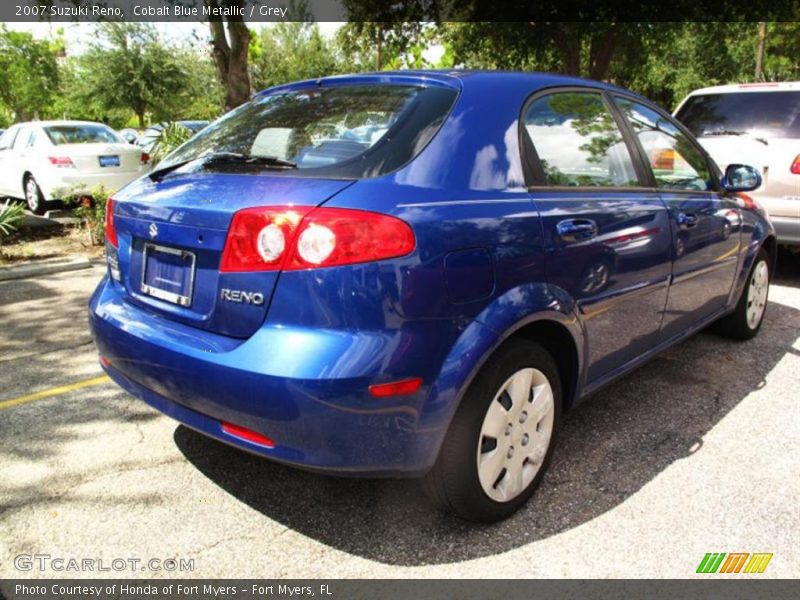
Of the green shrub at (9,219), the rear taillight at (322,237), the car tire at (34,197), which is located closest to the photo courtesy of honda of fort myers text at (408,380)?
the rear taillight at (322,237)

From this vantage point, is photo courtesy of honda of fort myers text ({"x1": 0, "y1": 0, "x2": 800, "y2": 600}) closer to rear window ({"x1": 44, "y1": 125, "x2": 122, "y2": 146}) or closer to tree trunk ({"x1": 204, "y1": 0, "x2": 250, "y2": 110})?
tree trunk ({"x1": 204, "y1": 0, "x2": 250, "y2": 110})

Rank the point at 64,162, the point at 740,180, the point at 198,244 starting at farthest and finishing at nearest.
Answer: the point at 64,162 < the point at 740,180 < the point at 198,244

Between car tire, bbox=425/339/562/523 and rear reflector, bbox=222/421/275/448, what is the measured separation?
595mm

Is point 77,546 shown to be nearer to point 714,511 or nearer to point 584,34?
point 714,511

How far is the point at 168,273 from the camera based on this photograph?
96.2 inches

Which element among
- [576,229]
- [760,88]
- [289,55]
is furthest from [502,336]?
[289,55]

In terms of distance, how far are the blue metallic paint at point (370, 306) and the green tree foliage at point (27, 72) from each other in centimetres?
3671

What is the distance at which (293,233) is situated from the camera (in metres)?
2.08

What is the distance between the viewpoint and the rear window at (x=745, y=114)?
6297mm

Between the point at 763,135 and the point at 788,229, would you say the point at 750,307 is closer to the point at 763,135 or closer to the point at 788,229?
the point at 788,229

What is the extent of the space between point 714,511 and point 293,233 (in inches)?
80.2

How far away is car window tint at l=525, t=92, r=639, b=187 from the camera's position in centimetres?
276

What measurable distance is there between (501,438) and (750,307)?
10.2ft

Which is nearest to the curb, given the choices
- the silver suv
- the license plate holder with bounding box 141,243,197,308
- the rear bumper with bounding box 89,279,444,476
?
the license plate holder with bounding box 141,243,197,308
